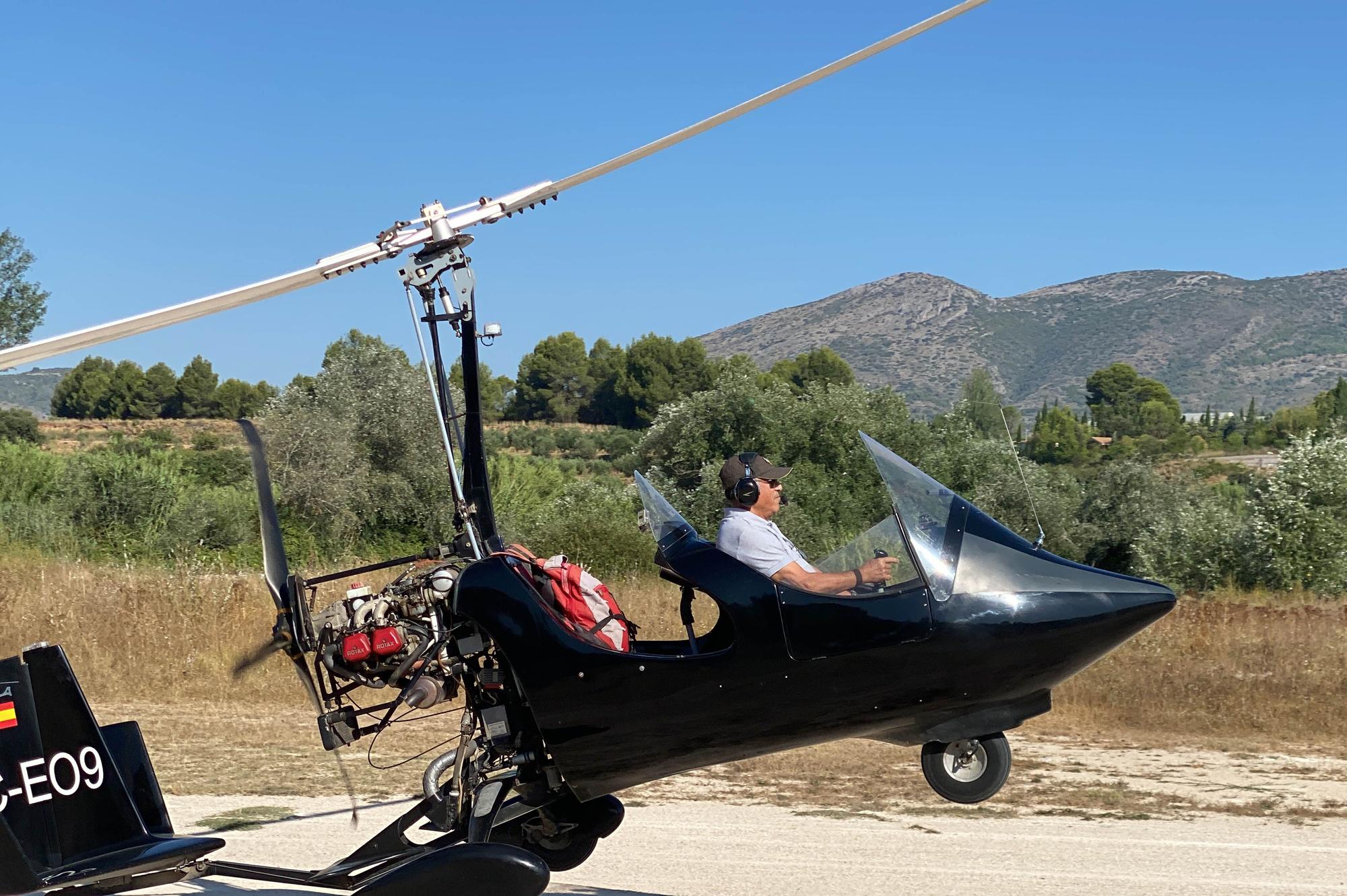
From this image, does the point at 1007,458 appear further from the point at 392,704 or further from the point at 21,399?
the point at 21,399

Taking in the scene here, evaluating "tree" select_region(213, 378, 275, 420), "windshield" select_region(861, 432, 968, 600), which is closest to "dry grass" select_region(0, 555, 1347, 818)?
"windshield" select_region(861, 432, 968, 600)

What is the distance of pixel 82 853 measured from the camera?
18.3ft

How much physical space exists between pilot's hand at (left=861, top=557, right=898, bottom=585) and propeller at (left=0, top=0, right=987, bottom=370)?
1.90 meters

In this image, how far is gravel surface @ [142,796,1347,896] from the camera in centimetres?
625

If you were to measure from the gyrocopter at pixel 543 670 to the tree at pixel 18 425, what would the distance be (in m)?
59.8

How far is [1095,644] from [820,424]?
1187 inches

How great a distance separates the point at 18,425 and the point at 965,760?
6692 cm

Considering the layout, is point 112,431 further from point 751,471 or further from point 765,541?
point 765,541

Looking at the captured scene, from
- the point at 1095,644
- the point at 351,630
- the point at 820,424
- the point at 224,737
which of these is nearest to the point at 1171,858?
the point at 1095,644

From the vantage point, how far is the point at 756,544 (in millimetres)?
5230

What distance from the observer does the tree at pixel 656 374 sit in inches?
4011

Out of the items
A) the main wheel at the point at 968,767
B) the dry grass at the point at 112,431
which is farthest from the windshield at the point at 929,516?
the dry grass at the point at 112,431

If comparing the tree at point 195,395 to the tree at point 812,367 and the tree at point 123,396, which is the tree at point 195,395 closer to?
the tree at point 123,396

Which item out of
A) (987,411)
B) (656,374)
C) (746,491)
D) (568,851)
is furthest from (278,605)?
(656,374)
